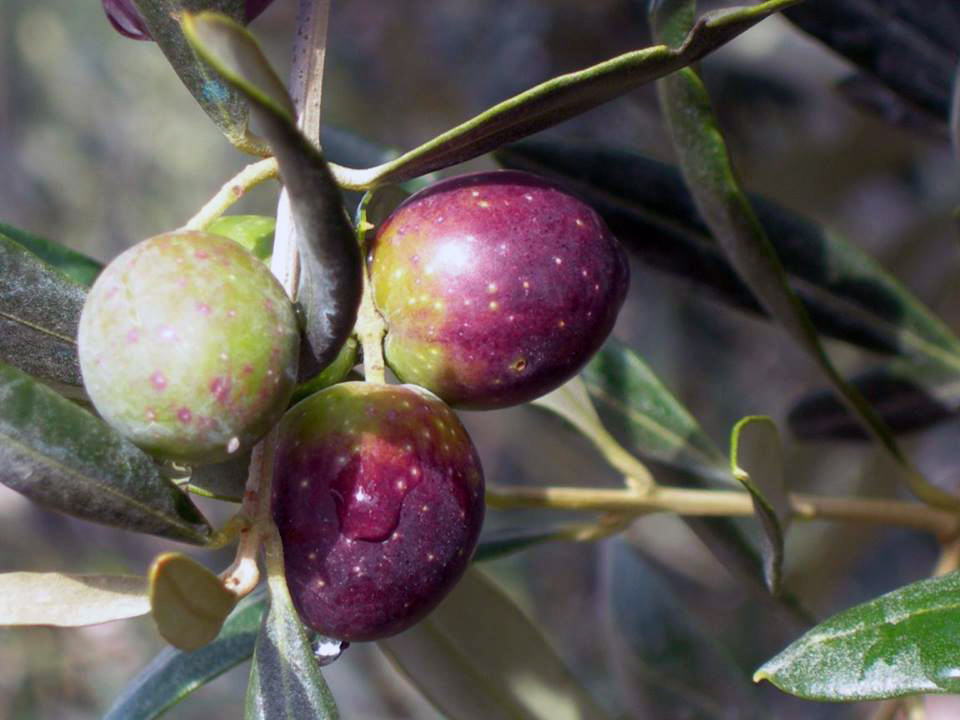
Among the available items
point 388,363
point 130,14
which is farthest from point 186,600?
point 130,14

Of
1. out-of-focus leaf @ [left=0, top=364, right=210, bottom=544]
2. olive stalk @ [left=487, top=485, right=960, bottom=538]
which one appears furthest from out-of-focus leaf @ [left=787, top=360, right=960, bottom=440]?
out-of-focus leaf @ [left=0, top=364, right=210, bottom=544]

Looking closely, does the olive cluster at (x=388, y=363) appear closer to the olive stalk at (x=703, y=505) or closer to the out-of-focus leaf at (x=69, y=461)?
the out-of-focus leaf at (x=69, y=461)

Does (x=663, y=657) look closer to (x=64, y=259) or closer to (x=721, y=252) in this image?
(x=721, y=252)

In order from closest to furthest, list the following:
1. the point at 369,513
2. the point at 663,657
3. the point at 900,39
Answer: the point at 369,513 < the point at 900,39 < the point at 663,657

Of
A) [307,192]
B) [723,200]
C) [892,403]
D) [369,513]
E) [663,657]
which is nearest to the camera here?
[307,192]

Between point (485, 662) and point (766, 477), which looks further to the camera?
point (485, 662)

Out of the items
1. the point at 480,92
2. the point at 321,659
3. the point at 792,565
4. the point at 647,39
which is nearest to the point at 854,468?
the point at 792,565

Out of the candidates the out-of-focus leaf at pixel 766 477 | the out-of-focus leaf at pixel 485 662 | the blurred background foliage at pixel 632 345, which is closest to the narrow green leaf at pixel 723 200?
the out-of-focus leaf at pixel 766 477
